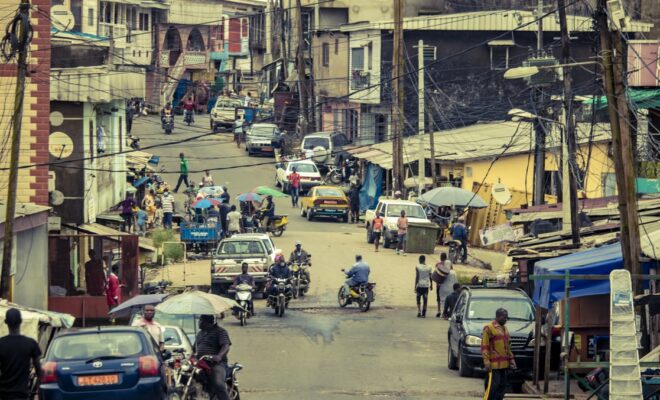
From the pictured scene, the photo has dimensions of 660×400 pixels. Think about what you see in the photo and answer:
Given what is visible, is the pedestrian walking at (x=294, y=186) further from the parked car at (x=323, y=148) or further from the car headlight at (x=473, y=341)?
the car headlight at (x=473, y=341)

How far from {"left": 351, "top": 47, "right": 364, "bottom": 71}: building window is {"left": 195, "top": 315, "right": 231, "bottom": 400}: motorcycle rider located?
5296cm

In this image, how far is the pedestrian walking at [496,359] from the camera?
20156 millimetres

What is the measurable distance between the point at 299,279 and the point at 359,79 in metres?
34.5

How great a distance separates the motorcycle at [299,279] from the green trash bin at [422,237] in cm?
786

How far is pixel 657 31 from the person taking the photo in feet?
217

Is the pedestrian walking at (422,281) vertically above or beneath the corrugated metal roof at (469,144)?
beneath

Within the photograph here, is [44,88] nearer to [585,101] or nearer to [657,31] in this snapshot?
[585,101]

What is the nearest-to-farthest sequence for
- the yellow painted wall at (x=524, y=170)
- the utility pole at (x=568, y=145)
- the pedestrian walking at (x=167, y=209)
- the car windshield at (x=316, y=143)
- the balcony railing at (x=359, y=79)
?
the utility pole at (x=568, y=145) → the yellow painted wall at (x=524, y=170) → the pedestrian walking at (x=167, y=209) → the car windshield at (x=316, y=143) → the balcony railing at (x=359, y=79)

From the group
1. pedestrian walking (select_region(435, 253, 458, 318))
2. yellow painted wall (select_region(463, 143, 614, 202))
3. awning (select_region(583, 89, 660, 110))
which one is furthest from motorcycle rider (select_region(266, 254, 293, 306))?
yellow painted wall (select_region(463, 143, 614, 202))

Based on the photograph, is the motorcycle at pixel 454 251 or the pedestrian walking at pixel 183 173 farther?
the pedestrian walking at pixel 183 173

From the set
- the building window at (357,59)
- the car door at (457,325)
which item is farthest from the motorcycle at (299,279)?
the building window at (357,59)

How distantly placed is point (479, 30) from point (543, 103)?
27.9 m

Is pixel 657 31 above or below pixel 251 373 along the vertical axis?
above

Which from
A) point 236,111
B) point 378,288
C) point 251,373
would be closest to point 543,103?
point 378,288
